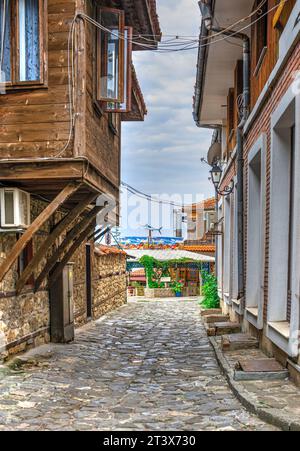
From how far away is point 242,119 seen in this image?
9.38 meters

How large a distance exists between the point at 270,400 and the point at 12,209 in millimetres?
4361

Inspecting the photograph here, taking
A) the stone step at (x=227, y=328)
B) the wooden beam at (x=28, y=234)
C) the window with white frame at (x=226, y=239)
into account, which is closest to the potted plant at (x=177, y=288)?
the window with white frame at (x=226, y=239)

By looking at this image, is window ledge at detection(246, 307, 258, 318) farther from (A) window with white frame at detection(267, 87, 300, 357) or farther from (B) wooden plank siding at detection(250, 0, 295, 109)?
(B) wooden plank siding at detection(250, 0, 295, 109)

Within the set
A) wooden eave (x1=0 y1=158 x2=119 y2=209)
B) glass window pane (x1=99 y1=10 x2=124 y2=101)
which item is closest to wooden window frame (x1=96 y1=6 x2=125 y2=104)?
glass window pane (x1=99 y1=10 x2=124 y2=101)

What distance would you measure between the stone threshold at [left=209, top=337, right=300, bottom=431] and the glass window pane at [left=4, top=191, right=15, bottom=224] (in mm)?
3635

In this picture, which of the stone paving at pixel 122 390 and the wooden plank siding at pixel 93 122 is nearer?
the stone paving at pixel 122 390

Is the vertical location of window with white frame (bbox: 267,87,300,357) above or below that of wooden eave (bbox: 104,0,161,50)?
below

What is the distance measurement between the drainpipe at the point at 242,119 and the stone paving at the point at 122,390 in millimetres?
1764

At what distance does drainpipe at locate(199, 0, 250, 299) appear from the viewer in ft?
28.5

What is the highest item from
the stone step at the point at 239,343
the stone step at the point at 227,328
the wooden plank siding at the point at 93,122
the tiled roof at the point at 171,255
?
the wooden plank siding at the point at 93,122

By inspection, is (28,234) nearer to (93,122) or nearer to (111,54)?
(93,122)

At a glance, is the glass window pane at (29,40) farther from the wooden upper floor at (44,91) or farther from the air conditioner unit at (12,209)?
the air conditioner unit at (12,209)

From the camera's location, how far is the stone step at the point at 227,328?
Result: 9438mm

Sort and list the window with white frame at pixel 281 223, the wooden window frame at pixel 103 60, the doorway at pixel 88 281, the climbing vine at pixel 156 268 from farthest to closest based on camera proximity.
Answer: the climbing vine at pixel 156 268, the doorway at pixel 88 281, the wooden window frame at pixel 103 60, the window with white frame at pixel 281 223
